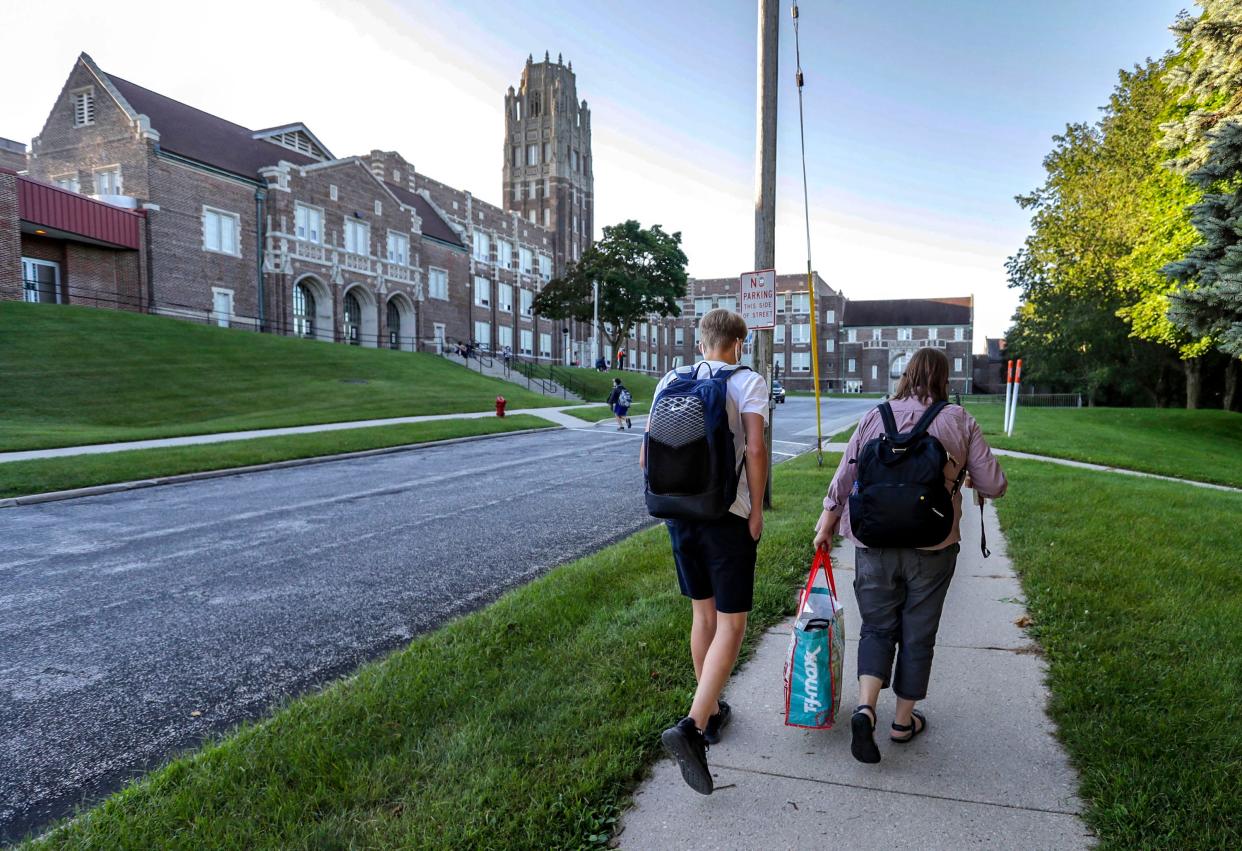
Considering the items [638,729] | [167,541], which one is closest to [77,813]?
[638,729]

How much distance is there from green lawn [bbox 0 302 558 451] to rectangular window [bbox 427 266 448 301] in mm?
14858

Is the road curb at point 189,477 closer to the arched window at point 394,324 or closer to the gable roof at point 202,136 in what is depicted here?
the gable roof at point 202,136

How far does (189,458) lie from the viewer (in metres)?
13.5

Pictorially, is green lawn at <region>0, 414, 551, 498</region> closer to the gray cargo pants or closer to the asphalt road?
the asphalt road

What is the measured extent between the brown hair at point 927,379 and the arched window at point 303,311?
41254mm

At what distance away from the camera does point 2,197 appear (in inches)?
1054

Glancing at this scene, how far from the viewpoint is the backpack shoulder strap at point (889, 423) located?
3.21 meters

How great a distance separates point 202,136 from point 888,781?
4463cm

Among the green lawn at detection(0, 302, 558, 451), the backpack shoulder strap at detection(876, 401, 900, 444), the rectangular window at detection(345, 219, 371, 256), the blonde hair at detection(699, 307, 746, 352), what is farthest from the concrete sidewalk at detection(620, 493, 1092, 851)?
the rectangular window at detection(345, 219, 371, 256)

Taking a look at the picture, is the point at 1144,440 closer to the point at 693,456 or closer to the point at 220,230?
the point at 693,456

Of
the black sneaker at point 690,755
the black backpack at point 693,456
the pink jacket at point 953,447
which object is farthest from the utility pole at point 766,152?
the black sneaker at point 690,755

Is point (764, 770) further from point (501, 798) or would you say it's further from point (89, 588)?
point (89, 588)

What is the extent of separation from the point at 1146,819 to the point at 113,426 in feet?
78.5

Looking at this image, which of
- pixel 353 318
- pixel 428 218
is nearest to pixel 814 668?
pixel 353 318
